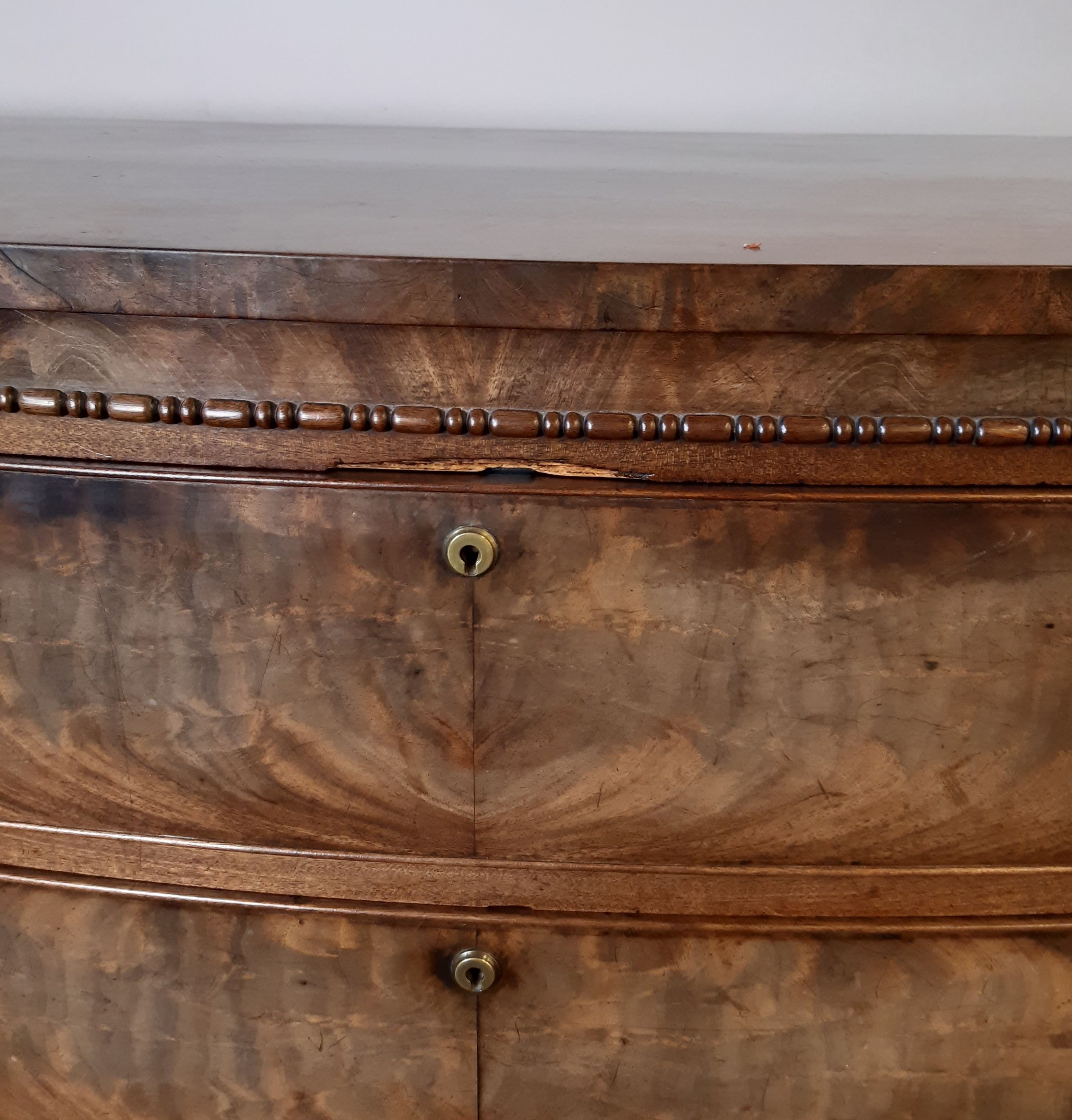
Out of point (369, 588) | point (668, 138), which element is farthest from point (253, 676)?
point (668, 138)

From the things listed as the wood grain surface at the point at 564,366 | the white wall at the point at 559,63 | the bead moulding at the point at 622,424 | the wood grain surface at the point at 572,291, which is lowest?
the bead moulding at the point at 622,424

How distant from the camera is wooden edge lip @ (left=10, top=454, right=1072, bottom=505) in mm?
444

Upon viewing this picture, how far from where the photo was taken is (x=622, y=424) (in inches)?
17.0

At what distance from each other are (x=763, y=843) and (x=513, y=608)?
0.55ft

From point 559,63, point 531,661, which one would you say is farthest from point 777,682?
point 559,63

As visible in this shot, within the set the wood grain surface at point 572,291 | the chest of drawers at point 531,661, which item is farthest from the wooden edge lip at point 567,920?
the wood grain surface at point 572,291

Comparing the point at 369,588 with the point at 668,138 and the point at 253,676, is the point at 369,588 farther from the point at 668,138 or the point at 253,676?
the point at 668,138

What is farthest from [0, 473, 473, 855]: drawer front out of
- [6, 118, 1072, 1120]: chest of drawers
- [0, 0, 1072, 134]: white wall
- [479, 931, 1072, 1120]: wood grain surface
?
[0, 0, 1072, 134]: white wall

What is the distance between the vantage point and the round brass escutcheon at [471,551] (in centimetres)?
45

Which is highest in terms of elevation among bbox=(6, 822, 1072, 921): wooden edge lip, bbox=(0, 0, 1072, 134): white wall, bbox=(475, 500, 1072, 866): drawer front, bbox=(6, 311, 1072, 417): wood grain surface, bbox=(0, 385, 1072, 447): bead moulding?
bbox=(0, 0, 1072, 134): white wall

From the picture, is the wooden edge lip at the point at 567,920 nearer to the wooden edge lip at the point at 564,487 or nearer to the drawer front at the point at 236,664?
the drawer front at the point at 236,664

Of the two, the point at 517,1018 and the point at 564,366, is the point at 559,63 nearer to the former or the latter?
the point at 564,366

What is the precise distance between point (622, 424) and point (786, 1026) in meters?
0.32

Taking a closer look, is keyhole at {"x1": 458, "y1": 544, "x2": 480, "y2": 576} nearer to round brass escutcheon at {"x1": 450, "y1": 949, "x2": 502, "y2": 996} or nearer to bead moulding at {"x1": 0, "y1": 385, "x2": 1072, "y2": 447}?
bead moulding at {"x1": 0, "y1": 385, "x2": 1072, "y2": 447}
